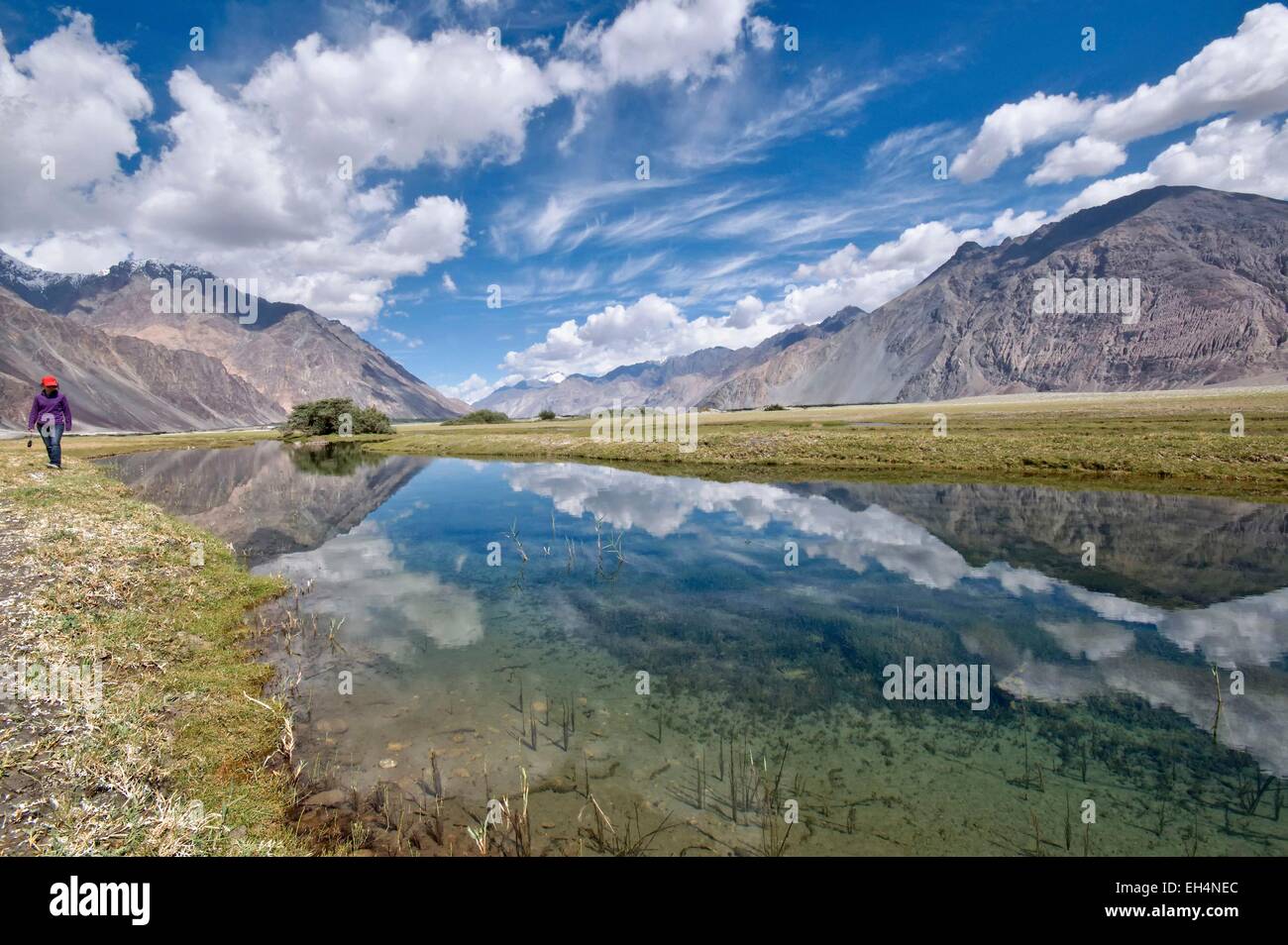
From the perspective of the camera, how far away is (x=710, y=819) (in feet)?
32.2

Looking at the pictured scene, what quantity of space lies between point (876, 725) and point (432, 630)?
1386cm

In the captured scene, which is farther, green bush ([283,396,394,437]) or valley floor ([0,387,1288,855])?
green bush ([283,396,394,437])

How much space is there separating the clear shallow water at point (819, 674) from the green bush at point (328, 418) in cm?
12996

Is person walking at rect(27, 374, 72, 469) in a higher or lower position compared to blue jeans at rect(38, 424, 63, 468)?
higher

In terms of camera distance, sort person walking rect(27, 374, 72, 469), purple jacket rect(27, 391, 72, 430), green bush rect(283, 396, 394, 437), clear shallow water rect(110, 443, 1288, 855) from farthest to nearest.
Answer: green bush rect(283, 396, 394, 437)
purple jacket rect(27, 391, 72, 430)
person walking rect(27, 374, 72, 469)
clear shallow water rect(110, 443, 1288, 855)

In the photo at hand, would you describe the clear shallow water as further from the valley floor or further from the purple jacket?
the purple jacket

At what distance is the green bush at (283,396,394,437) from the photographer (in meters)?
149

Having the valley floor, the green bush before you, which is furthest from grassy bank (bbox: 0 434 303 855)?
the green bush

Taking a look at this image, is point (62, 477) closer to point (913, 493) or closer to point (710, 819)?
point (710, 819)

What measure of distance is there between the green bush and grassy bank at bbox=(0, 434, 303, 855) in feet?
458

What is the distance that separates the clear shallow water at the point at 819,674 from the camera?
33.2 ft

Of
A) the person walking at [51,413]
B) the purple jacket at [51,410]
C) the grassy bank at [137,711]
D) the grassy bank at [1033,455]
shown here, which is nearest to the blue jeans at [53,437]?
the person walking at [51,413]

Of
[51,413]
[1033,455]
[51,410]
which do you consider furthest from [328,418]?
[1033,455]

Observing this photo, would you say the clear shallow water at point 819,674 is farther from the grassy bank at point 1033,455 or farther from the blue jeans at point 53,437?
the grassy bank at point 1033,455
